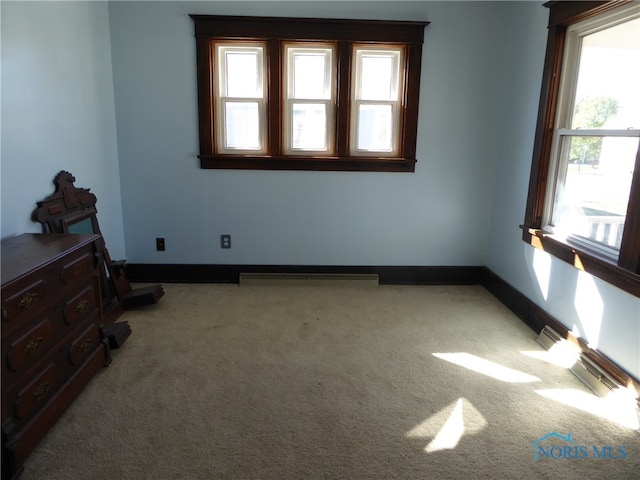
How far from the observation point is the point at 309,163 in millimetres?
3680

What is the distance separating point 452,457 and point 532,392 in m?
0.75

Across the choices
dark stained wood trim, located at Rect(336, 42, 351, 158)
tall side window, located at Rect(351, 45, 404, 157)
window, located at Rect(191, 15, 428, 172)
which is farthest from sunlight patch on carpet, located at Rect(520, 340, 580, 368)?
dark stained wood trim, located at Rect(336, 42, 351, 158)

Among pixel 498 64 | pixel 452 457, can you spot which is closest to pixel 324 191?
pixel 498 64

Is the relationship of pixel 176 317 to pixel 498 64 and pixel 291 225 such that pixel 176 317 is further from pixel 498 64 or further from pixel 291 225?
pixel 498 64

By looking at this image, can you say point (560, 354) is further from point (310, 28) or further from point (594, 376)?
point (310, 28)

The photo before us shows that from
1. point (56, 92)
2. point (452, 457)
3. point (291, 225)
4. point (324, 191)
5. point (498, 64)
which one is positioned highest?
point (498, 64)

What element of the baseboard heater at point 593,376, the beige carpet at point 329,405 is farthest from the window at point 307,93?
the baseboard heater at point 593,376

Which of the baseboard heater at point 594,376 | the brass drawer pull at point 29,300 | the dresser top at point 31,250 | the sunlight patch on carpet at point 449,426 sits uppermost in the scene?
the dresser top at point 31,250

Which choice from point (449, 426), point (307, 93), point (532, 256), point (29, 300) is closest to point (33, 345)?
point (29, 300)

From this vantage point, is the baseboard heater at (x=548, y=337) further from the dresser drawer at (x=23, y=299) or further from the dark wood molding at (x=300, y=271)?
the dresser drawer at (x=23, y=299)

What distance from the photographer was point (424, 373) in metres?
2.47

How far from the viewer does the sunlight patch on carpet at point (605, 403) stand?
2.07 meters

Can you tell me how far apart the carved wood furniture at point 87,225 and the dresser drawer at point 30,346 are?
72cm

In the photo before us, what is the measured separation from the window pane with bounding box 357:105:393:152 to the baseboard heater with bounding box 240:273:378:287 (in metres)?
1.13
